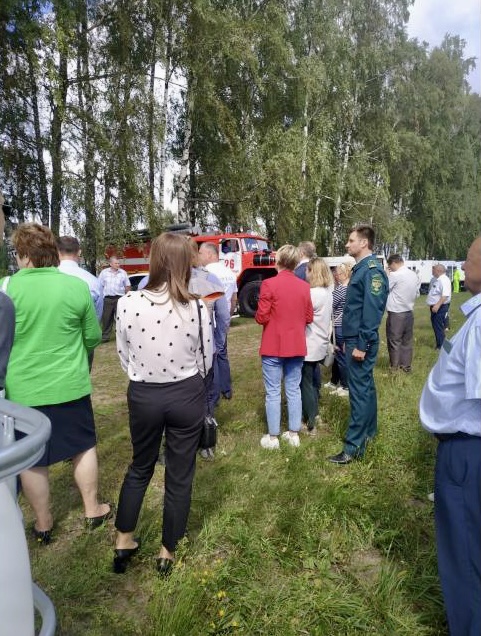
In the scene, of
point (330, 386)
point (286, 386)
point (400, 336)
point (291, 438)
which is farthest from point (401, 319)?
point (291, 438)

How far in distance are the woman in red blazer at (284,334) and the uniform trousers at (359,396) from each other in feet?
1.45

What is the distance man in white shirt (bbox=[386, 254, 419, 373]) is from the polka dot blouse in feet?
16.1

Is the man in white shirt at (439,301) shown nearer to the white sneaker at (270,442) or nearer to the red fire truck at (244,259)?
the red fire truck at (244,259)

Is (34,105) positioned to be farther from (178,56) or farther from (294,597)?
(294,597)

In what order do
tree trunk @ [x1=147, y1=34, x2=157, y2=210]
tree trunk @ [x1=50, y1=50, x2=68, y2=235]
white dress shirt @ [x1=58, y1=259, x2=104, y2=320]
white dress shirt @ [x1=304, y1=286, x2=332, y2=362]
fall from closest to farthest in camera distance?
white dress shirt @ [x1=58, y1=259, x2=104, y2=320], white dress shirt @ [x1=304, y1=286, x2=332, y2=362], tree trunk @ [x1=50, y1=50, x2=68, y2=235], tree trunk @ [x1=147, y1=34, x2=157, y2=210]

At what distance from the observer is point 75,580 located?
2.46 m

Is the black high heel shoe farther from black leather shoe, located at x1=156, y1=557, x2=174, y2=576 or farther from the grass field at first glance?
black leather shoe, located at x1=156, y1=557, x2=174, y2=576

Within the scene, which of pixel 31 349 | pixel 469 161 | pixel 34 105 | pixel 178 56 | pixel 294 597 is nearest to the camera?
pixel 294 597

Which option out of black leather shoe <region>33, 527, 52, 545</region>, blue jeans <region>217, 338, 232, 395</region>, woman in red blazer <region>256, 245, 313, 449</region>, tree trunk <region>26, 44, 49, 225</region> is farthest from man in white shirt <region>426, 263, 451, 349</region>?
tree trunk <region>26, 44, 49, 225</region>

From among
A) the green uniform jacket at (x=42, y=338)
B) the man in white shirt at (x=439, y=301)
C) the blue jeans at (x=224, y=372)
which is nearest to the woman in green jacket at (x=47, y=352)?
the green uniform jacket at (x=42, y=338)

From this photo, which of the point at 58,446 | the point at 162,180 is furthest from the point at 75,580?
the point at 162,180

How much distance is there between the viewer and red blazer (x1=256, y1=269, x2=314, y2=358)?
3.99m

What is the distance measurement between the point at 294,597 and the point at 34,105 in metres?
12.7

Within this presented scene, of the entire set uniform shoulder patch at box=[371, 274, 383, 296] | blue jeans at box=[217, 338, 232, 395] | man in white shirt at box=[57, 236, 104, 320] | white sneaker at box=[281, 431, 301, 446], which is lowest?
white sneaker at box=[281, 431, 301, 446]
